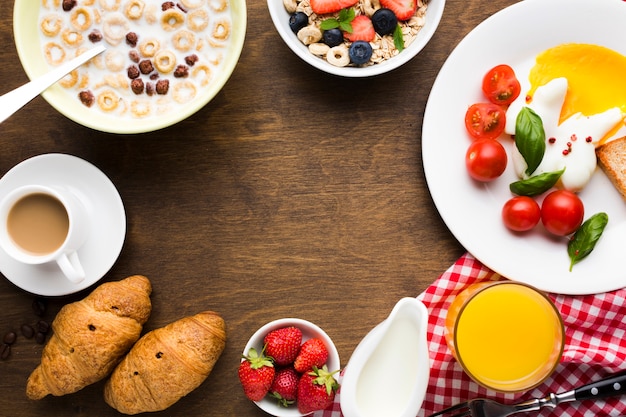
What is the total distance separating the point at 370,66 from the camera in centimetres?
173

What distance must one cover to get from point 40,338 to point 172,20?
3.07ft

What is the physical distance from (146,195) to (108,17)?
1.57ft

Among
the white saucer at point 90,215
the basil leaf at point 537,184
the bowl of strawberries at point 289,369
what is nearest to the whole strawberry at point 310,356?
the bowl of strawberries at point 289,369

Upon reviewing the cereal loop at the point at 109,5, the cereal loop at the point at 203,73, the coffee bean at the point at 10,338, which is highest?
the cereal loop at the point at 109,5

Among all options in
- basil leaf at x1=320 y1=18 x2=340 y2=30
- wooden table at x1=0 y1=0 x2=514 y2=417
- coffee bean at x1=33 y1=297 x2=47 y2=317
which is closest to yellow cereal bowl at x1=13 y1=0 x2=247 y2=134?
wooden table at x1=0 y1=0 x2=514 y2=417

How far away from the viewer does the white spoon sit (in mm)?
1550

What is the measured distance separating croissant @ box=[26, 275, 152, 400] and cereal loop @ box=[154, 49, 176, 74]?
57cm

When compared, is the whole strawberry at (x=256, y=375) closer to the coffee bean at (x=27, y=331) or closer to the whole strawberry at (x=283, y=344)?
the whole strawberry at (x=283, y=344)

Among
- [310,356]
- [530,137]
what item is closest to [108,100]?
[310,356]

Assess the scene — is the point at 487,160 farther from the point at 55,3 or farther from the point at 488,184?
the point at 55,3

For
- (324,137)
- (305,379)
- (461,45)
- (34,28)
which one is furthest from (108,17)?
(305,379)

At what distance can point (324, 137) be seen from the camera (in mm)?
1823

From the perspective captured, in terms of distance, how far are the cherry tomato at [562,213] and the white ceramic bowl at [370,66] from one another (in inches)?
20.7

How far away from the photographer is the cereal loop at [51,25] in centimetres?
170
